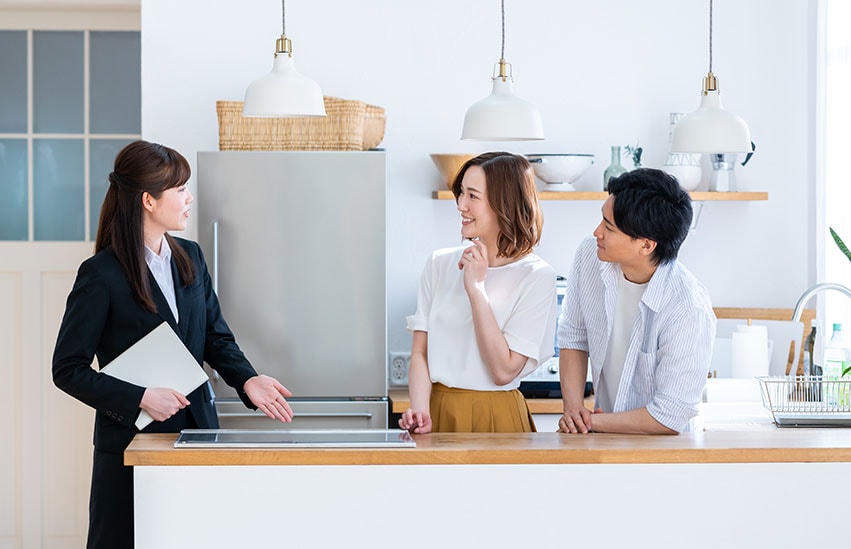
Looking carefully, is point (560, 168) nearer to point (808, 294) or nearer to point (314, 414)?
point (808, 294)

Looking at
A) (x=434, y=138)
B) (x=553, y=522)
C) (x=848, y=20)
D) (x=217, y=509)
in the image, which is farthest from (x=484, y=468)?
(x=848, y=20)

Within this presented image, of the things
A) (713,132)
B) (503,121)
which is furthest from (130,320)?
(713,132)

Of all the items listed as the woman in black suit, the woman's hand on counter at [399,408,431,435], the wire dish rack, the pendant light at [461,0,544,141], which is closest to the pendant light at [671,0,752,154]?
the pendant light at [461,0,544,141]

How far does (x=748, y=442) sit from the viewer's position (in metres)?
2.18

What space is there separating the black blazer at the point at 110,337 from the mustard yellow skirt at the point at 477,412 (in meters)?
0.48

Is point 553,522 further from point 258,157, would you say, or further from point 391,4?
point 391,4

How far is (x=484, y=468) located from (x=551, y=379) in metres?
1.86

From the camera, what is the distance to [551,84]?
434 cm

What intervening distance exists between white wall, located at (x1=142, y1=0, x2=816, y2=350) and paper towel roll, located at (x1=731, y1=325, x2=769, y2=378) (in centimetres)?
54

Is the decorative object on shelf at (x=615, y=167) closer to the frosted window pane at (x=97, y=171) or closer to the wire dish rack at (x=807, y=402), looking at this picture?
the wire dish rack at (x=807, y=402)

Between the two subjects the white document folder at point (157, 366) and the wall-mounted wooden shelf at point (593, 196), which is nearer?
the white document folder at point (157, 366)

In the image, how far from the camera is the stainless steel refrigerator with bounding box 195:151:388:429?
12.2 feet

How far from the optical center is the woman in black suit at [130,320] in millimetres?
2355

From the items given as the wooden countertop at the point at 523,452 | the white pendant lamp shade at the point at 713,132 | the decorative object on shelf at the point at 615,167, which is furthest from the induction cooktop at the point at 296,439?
the decorative object on shelf at the point at 615,167
